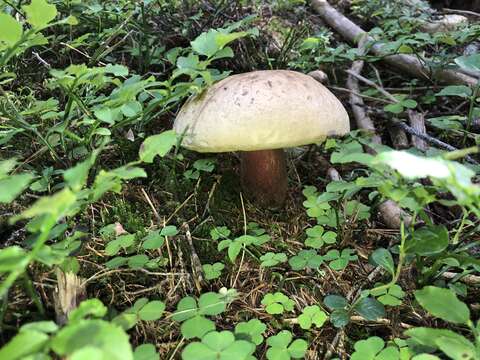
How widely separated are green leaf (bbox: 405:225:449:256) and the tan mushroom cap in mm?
600

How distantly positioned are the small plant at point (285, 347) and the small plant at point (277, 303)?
0.13 metres

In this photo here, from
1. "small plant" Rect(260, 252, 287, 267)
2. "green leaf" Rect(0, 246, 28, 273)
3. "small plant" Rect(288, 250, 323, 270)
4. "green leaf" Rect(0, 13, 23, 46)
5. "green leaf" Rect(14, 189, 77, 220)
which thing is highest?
"green leaf" Rect(0, 13, 23, 46)

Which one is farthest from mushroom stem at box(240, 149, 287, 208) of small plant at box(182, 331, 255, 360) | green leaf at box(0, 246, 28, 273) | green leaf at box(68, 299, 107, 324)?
green leaf at box(0, 246, 28, 273)

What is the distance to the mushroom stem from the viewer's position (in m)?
1.95

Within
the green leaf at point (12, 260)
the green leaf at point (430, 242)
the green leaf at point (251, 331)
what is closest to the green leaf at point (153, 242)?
the green leaf at point (251, 331)

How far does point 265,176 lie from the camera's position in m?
1.95

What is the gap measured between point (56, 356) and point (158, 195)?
3.22 ft

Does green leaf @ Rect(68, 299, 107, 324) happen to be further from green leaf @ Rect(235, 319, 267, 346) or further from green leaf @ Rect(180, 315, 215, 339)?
green leaf @ Rect(235, 319, 267, 346)

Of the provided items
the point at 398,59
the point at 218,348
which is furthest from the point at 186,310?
the point at 398,59

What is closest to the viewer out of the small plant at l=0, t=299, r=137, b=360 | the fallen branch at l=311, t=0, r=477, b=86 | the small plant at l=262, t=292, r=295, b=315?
the small plant at l=0, t=299, r=137, b=360

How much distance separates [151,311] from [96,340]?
0.48 m

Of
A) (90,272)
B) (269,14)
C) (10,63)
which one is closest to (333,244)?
(90,272)

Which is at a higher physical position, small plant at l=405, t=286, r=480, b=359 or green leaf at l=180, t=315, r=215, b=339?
small plant at l=405, t=286, r=480, b=359

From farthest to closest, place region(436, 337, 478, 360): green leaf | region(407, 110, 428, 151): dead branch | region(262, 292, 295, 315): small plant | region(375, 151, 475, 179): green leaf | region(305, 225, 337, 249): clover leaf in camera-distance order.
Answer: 1. region(407, 110, 428, 151): dead branch
2. region(305, 225, 337, 249): clover leaf
3. region(262, 292, 295, 315): small plant
4. region(436, 337, 478, 360): green leaf
5. region(375, 151, 475, 179): green leaf
